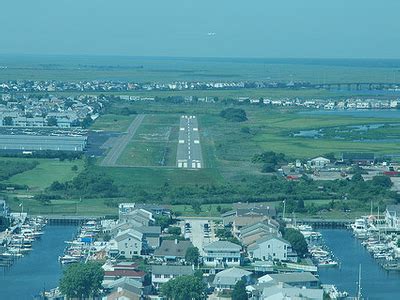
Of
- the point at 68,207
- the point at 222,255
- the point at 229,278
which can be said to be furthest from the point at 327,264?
the point at 68,207

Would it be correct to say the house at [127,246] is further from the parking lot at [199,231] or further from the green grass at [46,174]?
the green grass at [46,174]

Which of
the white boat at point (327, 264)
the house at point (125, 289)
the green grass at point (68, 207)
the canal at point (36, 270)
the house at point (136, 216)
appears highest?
the house at point (136, 216)

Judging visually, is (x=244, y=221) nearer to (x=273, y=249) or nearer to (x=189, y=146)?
(x=273, y=249)

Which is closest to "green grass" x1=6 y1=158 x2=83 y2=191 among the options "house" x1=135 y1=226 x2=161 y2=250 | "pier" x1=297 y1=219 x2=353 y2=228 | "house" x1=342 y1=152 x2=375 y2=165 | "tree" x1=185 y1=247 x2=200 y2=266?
"house" x1=135 y1=226 x2=161 y2=250

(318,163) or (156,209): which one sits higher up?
(318,163)

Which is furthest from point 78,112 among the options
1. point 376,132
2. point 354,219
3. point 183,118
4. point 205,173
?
point 354,219

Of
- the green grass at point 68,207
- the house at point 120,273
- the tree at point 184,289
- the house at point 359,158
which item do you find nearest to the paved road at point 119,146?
the green grass at point 68,207

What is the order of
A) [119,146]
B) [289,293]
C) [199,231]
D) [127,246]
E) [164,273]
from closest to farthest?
[289,293], [164,273], [127,246], [199,231], [119,146]
